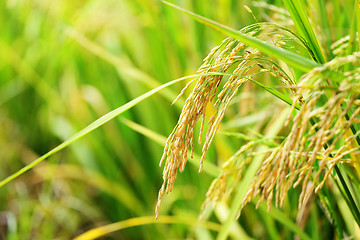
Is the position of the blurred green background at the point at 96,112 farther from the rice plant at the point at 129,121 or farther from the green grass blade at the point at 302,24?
the green grass blade at the point at 302,24

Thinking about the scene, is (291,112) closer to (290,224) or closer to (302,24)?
(302,24)

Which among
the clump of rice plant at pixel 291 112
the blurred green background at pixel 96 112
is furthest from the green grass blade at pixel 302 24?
the blurred green background at pixel 96 112

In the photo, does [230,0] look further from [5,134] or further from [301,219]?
[5,134]

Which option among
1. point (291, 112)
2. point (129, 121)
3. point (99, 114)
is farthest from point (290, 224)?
point (99, 114)

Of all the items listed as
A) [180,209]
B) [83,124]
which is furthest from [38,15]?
[180,209]

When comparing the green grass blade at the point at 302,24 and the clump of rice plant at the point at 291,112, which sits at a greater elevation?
the green grass blade at the point at 302,24

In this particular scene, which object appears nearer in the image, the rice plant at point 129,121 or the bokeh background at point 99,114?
the rice plant at point 129,121

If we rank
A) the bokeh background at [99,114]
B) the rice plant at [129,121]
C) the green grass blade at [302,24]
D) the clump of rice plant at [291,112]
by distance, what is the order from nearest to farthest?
the clump of rice plant at [291,112], the green grass blade at [302,24], the rice plant at [129,121], the bokeh background at [99,114]
